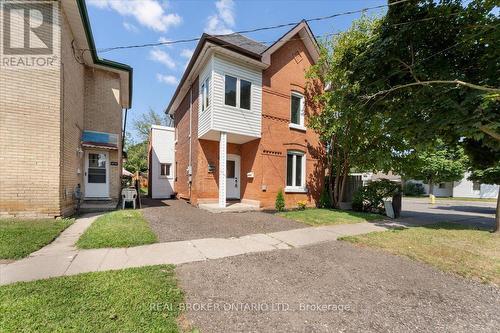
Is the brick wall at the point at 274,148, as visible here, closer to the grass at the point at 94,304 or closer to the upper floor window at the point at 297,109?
the upper floor window at the point at 297,109

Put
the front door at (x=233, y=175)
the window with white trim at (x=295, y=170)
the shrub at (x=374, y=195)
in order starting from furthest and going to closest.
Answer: the front door at (x=233, y=175) < the window with white trim at (x=295, y=170) < the shrub at (x=374, y=195)

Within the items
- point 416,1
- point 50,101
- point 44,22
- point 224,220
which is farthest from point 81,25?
point 416,1

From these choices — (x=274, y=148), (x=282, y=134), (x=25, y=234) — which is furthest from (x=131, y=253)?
(x=282, y=134)

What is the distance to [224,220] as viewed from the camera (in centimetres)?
879

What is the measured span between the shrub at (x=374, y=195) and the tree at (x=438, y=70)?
340 centimetres

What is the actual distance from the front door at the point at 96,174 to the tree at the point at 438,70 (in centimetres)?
1237

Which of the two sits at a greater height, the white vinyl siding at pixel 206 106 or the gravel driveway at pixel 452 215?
the white vinyl siding at pixel 206 106

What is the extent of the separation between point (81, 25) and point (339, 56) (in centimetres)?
1069

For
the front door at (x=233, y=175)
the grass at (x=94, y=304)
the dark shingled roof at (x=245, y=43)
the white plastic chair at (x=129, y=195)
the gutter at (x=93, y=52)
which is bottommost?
the grass at (x=94, y=304)

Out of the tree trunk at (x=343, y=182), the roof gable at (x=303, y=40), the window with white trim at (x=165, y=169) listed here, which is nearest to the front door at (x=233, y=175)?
the roof gable at (x=303, y=40)

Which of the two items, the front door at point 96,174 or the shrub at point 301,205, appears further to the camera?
the shrub at point 301,205

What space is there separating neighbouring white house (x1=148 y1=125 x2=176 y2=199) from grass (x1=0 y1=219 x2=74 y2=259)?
11048 millimetres

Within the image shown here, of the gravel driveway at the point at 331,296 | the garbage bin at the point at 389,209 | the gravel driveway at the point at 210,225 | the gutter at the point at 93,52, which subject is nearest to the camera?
the gravel driveway at the point at 331,296

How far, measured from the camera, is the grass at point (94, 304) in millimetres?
2574
